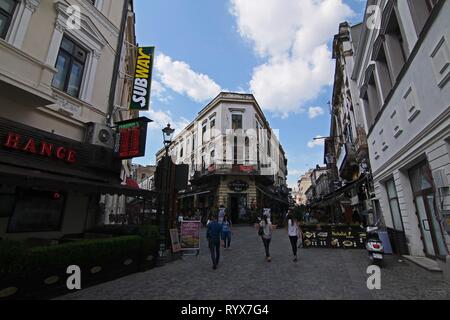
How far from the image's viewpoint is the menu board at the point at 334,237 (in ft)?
36.2

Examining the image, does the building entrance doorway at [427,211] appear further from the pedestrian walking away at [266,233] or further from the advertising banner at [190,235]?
the advertising banner at [190,235]

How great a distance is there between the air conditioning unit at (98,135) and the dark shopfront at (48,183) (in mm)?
242

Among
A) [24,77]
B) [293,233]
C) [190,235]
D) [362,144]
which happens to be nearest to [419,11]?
[293,233]

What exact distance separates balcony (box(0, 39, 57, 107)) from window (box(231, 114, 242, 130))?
75.0ft

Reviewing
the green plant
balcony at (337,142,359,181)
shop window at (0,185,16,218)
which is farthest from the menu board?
shop window at (0,185,16,218)

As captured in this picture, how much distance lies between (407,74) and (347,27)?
14.2 metres

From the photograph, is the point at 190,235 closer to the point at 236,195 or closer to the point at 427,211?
the point at 427,211

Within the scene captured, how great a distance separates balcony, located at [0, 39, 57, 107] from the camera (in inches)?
243

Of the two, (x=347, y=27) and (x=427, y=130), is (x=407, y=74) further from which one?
(x=347, y=27)

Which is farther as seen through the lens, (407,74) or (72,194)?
(72,194)

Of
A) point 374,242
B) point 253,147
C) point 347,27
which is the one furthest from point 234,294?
point 253,147

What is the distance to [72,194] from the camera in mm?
8711

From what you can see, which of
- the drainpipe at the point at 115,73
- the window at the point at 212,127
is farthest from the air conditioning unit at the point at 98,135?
the window at the point at 212,127
